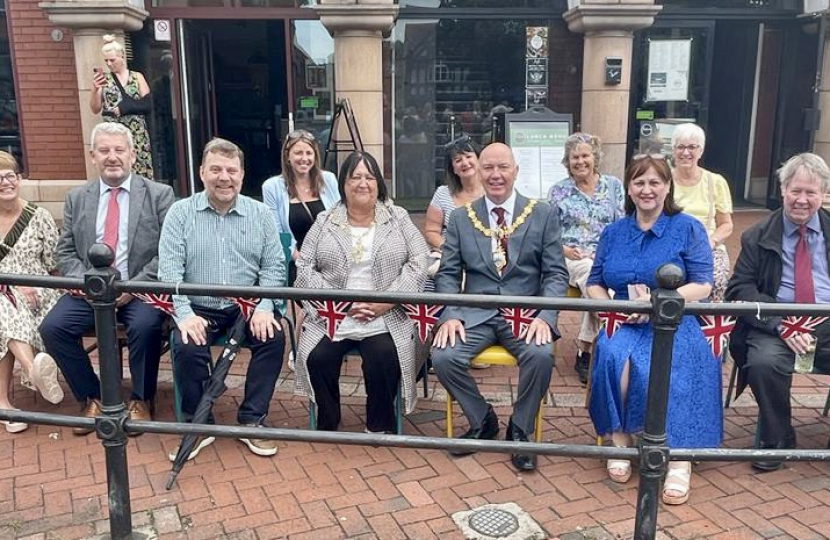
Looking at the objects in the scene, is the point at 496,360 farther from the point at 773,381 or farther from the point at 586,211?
the point at 586,211

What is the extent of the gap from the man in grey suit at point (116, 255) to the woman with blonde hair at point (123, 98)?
2.50m

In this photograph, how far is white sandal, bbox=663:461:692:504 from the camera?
11.0ft

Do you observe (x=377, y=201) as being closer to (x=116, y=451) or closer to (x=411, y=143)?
(x=116, y=451)

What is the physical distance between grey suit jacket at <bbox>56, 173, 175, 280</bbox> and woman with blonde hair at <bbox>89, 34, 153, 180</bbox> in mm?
2475

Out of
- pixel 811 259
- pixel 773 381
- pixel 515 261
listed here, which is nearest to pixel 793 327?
pixel 773 381

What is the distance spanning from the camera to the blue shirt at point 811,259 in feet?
12.6

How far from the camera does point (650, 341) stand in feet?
11.9

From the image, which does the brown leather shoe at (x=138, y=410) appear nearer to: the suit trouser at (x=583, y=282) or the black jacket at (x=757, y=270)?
the suit trouser at (x=583, y=282)

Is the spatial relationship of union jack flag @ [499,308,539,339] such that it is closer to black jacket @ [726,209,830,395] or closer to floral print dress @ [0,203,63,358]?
black jacket @ [726,209,830,395]

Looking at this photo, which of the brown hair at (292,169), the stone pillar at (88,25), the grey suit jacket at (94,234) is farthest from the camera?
the stone pillar at (88,25)

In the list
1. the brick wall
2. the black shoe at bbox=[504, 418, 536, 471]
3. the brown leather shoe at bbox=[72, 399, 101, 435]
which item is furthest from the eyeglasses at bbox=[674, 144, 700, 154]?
the brick wall

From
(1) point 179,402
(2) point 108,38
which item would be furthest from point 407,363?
(2) point 108,38

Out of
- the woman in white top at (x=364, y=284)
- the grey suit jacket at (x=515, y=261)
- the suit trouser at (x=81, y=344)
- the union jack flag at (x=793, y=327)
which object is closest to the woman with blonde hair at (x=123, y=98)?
the suit trouser at (x=81, y=344)

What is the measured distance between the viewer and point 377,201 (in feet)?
13.9
